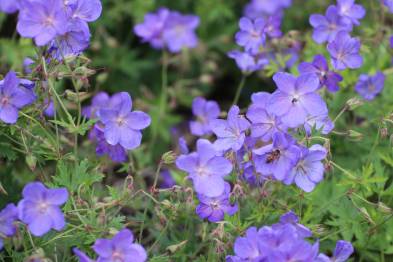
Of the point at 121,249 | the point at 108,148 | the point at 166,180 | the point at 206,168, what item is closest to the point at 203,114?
the point at 166,180

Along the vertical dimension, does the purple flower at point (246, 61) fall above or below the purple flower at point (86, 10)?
below

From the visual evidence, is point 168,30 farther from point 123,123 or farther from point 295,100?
point 295,100

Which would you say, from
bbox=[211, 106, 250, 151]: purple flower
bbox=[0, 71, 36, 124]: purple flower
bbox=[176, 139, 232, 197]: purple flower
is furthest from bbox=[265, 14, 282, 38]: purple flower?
bbox=[0, 71, 36, 124]: purple flower

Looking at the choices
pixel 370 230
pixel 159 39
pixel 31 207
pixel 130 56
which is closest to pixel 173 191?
pixel 31 207

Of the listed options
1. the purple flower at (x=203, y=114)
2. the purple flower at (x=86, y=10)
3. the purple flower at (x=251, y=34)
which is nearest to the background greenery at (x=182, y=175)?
the purple flower at (x=251, y=34)

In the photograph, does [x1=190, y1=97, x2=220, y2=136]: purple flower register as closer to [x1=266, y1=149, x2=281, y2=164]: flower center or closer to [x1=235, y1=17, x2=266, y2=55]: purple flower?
[x1=235, y1=17, x2=266, y2=55]: purple flower

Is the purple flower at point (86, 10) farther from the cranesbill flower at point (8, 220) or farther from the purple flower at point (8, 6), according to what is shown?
the purple flower at point (8, 6)
